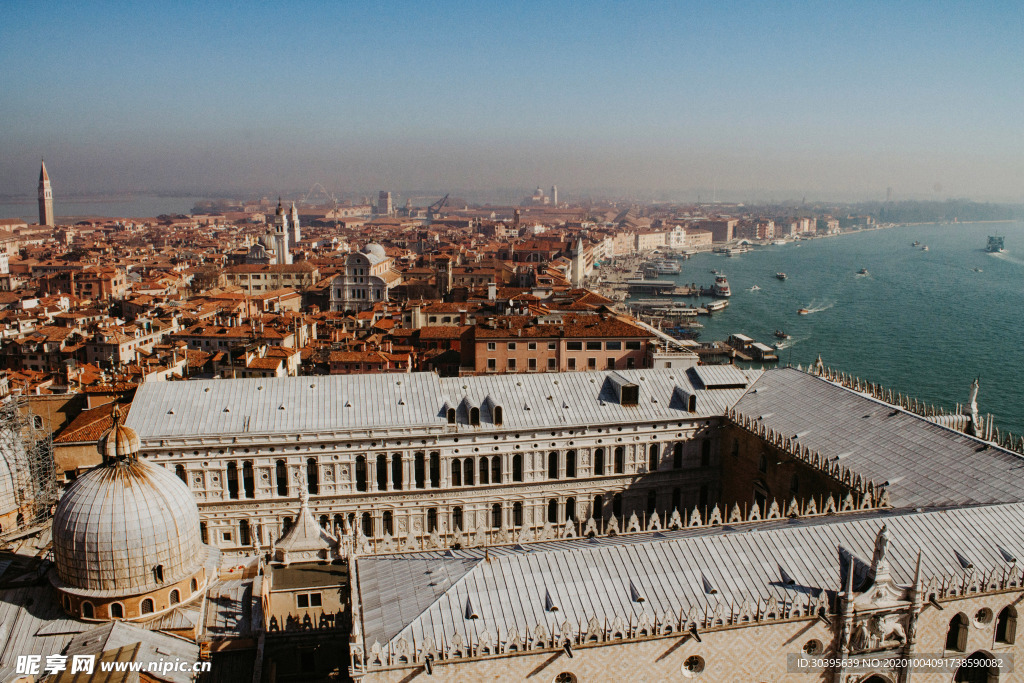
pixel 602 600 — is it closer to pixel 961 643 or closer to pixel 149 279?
pixel 961 643

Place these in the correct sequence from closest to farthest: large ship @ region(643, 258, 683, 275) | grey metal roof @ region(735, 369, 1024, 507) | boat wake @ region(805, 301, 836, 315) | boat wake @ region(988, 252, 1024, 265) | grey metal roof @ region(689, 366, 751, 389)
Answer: grey metal roof @ region(735, 369, 1024, 507), grey metal roof @ region(689, 366, 751, 389), boat wake @ region(805, 301, 836, 315), boat wake @ region(988, 252, 1024, 265), large ship @ region(643, 258, 683, 275)

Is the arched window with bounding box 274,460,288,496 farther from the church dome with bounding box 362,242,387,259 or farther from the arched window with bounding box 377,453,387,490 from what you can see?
the church dome with bounding box 362,242,387,259

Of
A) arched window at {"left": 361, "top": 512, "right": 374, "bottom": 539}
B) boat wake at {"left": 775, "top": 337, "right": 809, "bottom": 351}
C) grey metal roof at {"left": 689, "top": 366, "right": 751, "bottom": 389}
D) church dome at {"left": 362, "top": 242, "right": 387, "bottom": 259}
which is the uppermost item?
church dome at {"left": 362, "top": 242, "right": 387, "bottom": 259}

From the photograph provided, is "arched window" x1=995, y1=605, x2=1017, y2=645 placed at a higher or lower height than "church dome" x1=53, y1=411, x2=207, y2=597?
lower

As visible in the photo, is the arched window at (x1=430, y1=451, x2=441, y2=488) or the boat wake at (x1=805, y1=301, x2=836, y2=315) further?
the boat wake at (x1=805, y1=301, x2=836, y2=315)

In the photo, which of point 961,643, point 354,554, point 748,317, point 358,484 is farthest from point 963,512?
point 748,317

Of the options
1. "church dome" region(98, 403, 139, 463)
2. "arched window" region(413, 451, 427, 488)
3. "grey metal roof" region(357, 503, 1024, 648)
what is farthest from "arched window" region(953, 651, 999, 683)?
"church dome" region(98, 403, 139, 463)

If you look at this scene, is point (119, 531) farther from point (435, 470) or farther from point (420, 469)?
point (435, 470)

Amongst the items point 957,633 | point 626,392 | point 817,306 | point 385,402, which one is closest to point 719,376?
point 626,392
